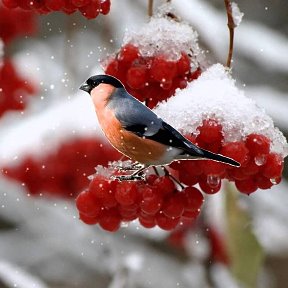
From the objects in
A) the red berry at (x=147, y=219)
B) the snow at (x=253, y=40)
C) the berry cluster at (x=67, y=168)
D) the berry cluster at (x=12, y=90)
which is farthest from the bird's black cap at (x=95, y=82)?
the snow at (x=253, y=40)

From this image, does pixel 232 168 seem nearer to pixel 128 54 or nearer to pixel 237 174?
pixel 237 174

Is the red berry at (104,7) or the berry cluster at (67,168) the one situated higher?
the red berry at (104,7)

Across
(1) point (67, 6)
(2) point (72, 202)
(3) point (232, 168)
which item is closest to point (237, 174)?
(3) point (232, 168)

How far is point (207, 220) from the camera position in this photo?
2.38 m

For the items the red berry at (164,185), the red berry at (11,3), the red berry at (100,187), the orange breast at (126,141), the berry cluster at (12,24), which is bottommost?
the berry cluster at (12,24)

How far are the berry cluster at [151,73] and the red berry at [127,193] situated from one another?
7cm

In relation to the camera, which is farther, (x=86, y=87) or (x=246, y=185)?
(x=246, y=185)

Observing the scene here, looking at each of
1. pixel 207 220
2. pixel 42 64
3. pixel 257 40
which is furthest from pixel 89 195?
pixel 42 64

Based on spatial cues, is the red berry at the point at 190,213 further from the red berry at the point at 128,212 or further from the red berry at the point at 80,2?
Result: the red berry at the point at 80,2

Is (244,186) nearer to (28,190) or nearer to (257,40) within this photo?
(28,190)

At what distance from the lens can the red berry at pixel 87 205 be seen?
73 cm

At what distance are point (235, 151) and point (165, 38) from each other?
133mm

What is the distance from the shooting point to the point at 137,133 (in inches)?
20.0

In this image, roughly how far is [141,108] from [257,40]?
2.06 meters
